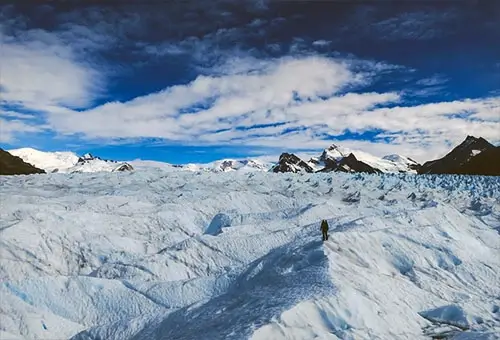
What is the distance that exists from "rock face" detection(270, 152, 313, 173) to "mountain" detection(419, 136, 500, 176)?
117 feet

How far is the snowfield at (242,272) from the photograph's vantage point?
955 cm

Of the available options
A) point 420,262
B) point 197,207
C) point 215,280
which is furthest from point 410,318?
point 197,207

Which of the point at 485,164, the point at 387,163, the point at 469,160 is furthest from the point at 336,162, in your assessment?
the point at 485,164

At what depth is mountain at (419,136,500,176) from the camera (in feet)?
272

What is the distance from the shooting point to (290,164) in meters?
140

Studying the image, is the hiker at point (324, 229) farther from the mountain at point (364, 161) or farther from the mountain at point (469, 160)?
the mountain at point (364, 161)

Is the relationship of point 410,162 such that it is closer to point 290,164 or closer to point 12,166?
point 290,164

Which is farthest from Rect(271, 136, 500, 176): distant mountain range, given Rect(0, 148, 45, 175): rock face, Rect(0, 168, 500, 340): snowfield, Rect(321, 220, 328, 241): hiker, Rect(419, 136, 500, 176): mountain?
Rect(0, 148, 45, 175): rock face

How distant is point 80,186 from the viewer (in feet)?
110

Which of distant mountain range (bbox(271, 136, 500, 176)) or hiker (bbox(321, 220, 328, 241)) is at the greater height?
distant mountain range (bbox(271, 136, 500, 176))

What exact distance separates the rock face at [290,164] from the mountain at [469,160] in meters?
35.6

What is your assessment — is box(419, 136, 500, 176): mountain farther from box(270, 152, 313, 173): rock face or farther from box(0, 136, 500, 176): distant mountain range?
box(270, 152, 313, 173): rock face

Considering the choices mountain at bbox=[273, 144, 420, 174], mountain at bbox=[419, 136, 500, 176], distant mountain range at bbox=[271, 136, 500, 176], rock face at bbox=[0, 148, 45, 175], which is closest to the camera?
rock face at bbox=[0, 148, 45, 175]

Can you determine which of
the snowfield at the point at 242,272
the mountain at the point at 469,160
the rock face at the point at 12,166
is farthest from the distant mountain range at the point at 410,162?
the rock face at the point at 12,166
